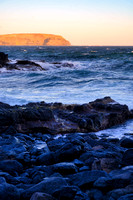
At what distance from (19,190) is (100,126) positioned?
3.80 meters

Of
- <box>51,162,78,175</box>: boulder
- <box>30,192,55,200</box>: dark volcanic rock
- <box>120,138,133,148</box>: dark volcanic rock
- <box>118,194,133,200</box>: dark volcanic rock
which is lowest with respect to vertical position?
<box>120,138,133,148</box>: dark volcanic rock

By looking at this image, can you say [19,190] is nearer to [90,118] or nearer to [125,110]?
[90,118]

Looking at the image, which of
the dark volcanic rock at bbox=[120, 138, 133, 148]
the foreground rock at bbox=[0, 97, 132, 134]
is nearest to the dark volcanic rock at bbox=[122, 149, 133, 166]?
the dark volcanic rock at bbox=[120, 138, 133, 148]

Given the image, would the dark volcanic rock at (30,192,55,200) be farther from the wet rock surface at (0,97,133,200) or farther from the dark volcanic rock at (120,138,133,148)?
the dark volcanic rock at (120,138,133,148)

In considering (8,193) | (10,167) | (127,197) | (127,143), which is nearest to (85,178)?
(127,197)

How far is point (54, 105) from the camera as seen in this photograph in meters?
7.06

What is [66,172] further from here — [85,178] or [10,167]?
[10,167]

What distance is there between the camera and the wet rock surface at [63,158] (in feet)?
8.10

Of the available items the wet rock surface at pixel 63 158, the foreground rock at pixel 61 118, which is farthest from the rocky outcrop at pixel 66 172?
the foreground rock at pixel 61 118

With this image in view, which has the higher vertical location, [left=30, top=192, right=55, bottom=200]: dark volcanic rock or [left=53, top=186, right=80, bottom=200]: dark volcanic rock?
[left=30, top=192, right=55, bottom=200]: dark volcanic rock

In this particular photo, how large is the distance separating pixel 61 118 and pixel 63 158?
2.57 meters

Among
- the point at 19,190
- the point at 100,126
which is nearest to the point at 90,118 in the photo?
the point at 100,126

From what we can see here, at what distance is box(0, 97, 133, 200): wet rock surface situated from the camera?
2.47 metres

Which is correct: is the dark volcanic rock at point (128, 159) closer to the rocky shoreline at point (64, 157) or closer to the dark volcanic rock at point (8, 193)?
the rocky shoreline at point (64, 157)
